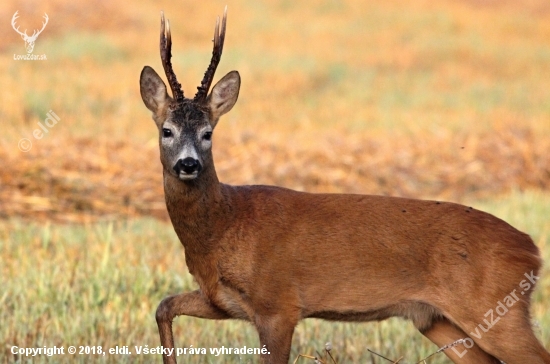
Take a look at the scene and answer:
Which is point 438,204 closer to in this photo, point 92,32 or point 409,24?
point 92,32

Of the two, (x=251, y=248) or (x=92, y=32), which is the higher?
Answer: (x=92, y=32)

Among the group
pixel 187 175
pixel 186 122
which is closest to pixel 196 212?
pixel 187 175

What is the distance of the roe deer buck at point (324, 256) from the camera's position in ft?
18.5

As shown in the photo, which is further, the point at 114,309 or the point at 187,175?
the point at 114,309

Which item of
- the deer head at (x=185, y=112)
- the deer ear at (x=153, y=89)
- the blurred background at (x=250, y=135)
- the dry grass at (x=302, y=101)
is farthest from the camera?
the dry grass at (x=302, y=101)

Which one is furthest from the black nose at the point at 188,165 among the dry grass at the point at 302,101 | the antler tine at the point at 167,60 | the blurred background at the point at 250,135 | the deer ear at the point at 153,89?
the dry grass at the point at 302,101

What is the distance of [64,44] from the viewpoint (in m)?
27.0

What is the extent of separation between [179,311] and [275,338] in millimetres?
683

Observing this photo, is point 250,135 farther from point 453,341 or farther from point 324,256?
point 324,256

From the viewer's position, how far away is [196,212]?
5.93 m

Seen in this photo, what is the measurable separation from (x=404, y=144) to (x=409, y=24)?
739 inches

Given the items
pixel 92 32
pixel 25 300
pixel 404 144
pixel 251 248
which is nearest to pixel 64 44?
pixel 92 32

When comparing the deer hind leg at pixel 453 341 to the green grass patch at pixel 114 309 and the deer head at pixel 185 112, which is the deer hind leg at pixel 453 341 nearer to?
the green grass patch at pixel 114 309

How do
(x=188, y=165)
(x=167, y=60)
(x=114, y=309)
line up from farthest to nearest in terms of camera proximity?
(x=114, y=309) → (x=167, y=60) → (x=188, y=165)
